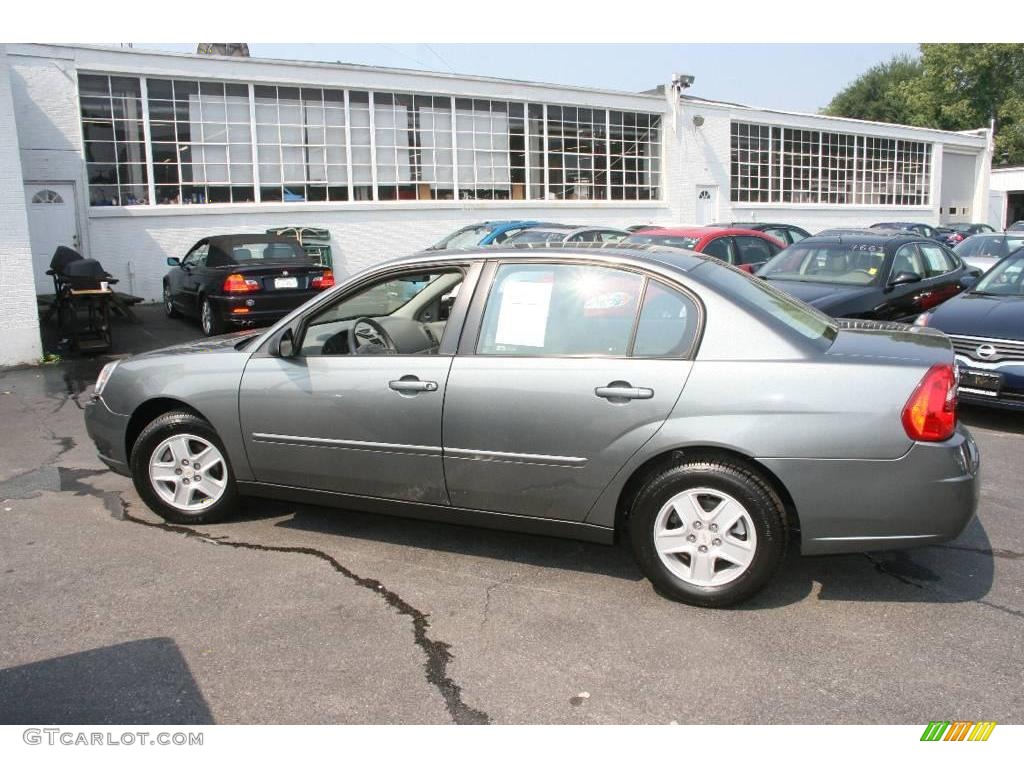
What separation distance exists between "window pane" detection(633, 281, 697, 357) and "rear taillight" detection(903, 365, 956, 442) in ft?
3.16

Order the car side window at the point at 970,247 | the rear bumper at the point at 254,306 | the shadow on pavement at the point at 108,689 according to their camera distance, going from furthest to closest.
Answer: the car side window at the point at 970,247 → the rear bumper at the point at 254,306 → the shadow on pavement at the point at 108,689

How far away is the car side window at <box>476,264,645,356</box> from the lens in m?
3.99

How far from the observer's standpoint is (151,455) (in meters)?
4.96

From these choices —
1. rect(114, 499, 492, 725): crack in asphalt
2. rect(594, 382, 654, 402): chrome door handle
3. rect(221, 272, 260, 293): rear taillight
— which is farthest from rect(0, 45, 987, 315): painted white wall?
rect(594, 382, 654, 402): chrome door handle

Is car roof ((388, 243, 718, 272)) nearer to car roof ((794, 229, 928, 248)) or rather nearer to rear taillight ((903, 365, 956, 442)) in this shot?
rear taillight ((903, 365, 956, 442))

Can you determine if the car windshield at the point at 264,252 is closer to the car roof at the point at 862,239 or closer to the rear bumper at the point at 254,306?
the rear bumper at the point at 254,306

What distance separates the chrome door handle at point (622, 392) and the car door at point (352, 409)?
0.81m

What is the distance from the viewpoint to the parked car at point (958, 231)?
2542 cm

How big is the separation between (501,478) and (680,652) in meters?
1.15

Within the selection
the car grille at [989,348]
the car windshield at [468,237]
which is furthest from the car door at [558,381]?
the car windshield at [468,237]

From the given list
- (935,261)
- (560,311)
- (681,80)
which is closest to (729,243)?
(935,261)

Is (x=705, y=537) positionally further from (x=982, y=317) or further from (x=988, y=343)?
(x=982, y=317)
